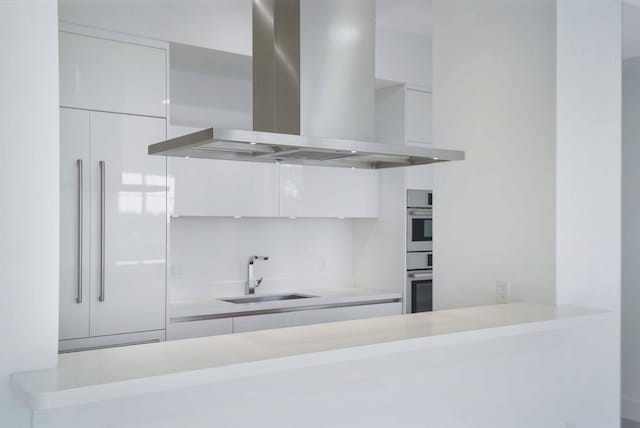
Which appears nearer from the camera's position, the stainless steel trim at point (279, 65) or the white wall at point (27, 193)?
the white wall at point (27, 193)

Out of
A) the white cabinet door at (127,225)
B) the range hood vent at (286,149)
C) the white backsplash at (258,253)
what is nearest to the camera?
the range hood vent at (286,149)

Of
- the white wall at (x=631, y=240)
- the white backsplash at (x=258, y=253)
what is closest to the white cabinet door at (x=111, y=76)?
the white backsplash at (x=258, y=253)

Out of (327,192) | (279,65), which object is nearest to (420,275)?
(327,192)

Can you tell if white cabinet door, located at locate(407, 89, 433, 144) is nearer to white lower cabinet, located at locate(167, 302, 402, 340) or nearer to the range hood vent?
white lower cabinet, located at locate(167, 302, 402, 340)

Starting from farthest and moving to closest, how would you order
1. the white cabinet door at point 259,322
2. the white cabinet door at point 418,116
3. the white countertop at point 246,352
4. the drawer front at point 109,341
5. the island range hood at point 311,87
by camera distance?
the white cabinet door at point 418,116 → the white cabinet door at point 259,322 → the drawer front at point 109,341 → the island range hood at point 311,87 → the white countertop at point 246,352

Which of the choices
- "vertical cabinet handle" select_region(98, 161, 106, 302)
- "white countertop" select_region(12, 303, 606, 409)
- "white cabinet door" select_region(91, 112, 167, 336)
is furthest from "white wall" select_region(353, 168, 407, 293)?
"vertical cabinet handle" select_region(98, 161, 106, 302)

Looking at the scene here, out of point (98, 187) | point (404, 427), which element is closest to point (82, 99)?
point (98, 187)

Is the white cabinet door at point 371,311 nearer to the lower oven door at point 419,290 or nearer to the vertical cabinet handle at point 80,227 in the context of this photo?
the lower oven door at point 419,290

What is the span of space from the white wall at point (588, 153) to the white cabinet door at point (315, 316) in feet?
6.27

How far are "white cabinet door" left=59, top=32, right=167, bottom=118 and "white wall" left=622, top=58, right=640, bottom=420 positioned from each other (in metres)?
3.78

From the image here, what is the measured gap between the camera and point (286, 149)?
2500mm

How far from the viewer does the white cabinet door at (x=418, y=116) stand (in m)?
4.96

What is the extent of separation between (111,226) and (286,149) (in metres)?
1.58

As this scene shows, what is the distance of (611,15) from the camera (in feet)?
10.7
